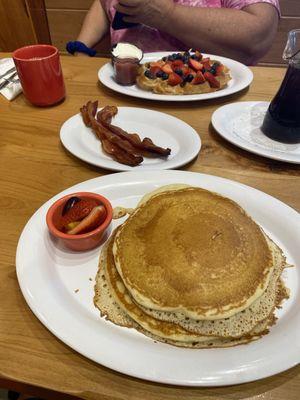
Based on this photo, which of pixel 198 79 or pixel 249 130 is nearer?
pixel 249 130

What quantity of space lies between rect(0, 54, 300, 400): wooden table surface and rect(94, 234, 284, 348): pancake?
10 centimetres

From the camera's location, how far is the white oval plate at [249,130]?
1.22 metres

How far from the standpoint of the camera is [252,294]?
0.76 metres

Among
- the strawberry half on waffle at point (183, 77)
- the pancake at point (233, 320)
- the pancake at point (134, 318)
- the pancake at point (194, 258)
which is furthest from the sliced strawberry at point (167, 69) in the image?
the pancake at point (233, 320)

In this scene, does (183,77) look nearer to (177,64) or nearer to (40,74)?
(177,64)

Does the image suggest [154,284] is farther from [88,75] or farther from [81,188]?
[88,75]

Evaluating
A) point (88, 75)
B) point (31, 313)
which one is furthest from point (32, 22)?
point (31, 313)

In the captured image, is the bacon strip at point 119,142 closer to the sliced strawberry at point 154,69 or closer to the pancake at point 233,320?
the sliced strawberry at point 154,69

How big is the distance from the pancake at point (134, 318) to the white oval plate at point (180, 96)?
95 centimetres

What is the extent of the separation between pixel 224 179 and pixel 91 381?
72cm

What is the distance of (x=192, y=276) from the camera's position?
2.45 feet

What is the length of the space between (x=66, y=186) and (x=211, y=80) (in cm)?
98

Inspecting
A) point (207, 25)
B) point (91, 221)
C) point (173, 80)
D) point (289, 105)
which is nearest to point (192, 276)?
point (91, 221)

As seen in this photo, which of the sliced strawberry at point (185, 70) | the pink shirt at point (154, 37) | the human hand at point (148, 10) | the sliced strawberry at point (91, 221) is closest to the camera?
the sliced strawberry at point (91, 221)
